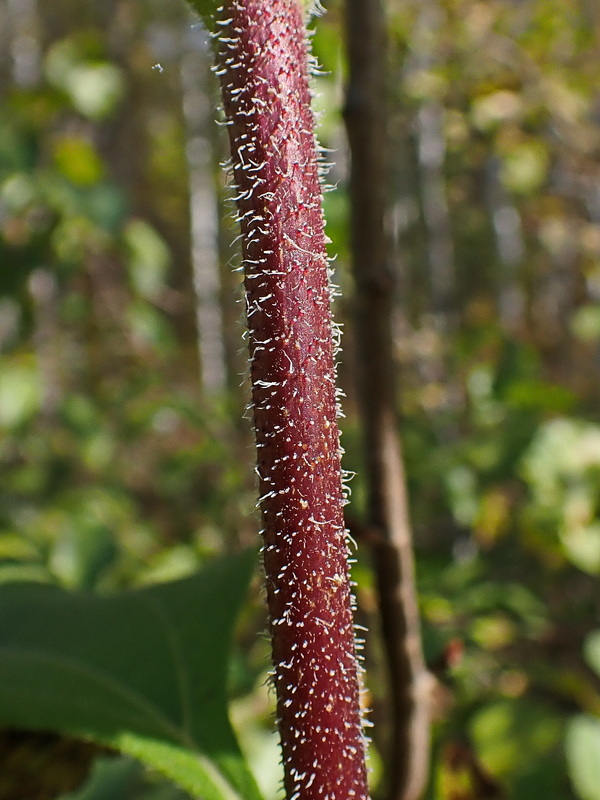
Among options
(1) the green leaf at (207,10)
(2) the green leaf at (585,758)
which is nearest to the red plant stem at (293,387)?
(1) the green leaf at (207,10)

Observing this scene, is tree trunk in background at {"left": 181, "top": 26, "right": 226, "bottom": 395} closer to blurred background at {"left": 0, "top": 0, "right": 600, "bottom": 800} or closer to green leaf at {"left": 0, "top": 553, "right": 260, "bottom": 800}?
blurred background at {"left": 0, "top": 0, "right": 600, "bottom": 800}

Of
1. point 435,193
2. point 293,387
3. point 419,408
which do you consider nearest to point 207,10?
point 293,387

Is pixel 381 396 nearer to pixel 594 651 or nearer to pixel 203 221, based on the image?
pixel 594 651

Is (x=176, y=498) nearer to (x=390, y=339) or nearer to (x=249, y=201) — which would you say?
(x=390, y=339)

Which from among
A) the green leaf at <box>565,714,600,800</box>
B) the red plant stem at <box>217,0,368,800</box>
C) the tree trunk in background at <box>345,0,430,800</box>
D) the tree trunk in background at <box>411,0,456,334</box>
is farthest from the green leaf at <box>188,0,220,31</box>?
the tree trunk in background at <box>411,0,456,334</box>

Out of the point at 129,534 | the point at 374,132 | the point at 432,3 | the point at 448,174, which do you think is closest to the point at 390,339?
the point at 374,132

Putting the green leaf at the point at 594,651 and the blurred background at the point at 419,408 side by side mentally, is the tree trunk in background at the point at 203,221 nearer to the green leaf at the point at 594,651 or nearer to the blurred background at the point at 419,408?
the blurred background at the point at 419,408
